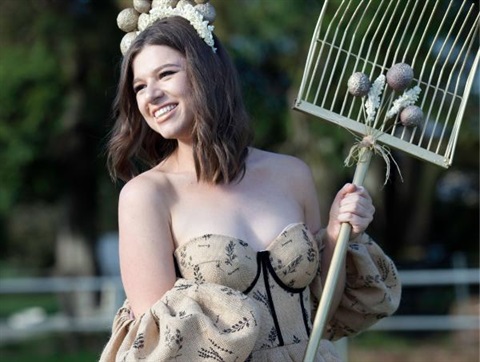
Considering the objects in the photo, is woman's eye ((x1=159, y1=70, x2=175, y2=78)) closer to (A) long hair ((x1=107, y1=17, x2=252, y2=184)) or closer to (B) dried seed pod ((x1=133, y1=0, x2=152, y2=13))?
(A) long hair ((x1=107, y1=17, x2=252, y2=184))

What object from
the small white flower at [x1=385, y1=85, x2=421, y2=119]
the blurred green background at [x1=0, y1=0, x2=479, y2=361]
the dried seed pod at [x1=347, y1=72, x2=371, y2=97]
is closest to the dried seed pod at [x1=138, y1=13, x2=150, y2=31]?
the dried seed pod at [x1=347, y1=72, x2=371, y2=97]

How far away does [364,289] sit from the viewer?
2926 mm

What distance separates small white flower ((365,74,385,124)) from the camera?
2.72 metres


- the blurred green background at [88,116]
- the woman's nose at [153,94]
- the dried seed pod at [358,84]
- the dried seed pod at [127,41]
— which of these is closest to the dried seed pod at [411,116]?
the dried seed pod at [358,84]

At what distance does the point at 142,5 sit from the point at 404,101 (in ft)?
2.58

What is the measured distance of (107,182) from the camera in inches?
546

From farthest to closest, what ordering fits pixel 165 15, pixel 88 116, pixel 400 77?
pixel 88 116 → pixel 165 15 → pixel 400 77

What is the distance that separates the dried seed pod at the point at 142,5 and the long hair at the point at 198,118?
0.44 feet

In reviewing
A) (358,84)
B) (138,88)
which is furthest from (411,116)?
(138,88)

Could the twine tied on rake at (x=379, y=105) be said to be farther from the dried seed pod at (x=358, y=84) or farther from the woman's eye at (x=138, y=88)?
the woman's eye at (x=138, y=88)

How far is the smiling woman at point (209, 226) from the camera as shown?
246 cm

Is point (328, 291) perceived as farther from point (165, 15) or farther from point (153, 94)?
point (165, 15)

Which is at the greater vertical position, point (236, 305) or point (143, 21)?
point (143, 21)

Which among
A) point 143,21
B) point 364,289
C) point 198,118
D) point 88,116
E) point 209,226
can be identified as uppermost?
point 143,21
